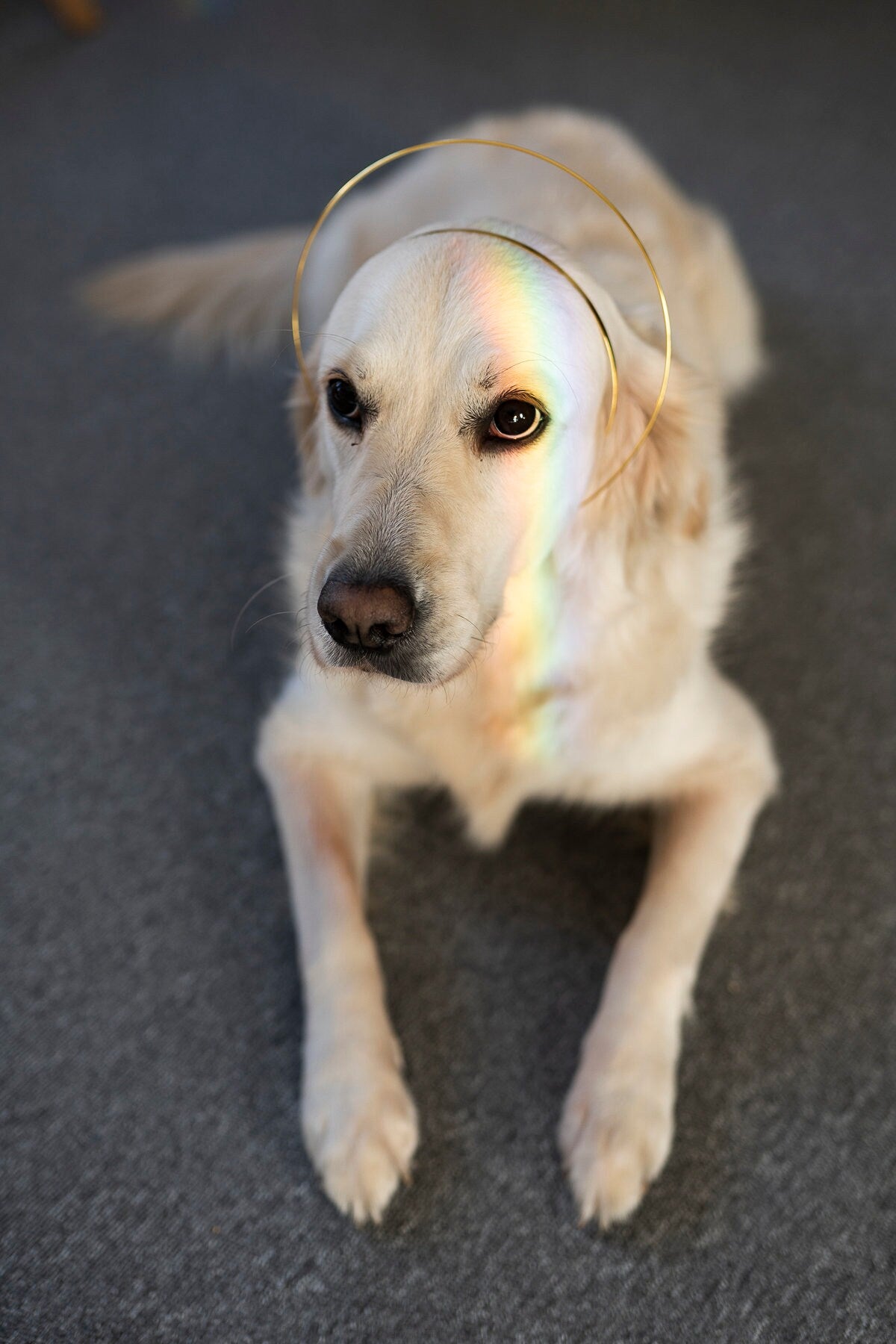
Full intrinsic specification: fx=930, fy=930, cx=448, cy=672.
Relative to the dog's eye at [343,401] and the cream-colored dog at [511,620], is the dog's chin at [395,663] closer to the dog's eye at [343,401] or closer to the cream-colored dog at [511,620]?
the cream-colored dog at [511,620]

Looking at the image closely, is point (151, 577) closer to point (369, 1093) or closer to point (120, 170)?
point (369, 1093)

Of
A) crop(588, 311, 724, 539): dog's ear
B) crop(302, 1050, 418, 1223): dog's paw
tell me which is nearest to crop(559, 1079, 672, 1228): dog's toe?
crop(302, 1050, 418, 1223): dog's paw

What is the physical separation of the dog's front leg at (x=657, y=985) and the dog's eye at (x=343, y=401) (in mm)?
779

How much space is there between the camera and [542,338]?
1.05 metres

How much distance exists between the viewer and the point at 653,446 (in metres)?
1.22

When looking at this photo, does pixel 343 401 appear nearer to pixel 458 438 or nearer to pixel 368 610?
pixel 458 438

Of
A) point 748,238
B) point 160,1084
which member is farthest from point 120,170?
point 160,1084

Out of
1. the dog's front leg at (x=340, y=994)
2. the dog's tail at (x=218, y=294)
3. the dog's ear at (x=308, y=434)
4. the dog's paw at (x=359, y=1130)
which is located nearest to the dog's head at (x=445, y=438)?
the dog's ear at (x=308, y=434)

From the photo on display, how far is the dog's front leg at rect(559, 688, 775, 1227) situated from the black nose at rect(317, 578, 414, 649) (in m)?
0.63

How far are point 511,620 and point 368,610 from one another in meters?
0.27

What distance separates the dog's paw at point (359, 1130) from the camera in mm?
1192

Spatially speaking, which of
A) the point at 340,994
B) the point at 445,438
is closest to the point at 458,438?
the point at 445,438

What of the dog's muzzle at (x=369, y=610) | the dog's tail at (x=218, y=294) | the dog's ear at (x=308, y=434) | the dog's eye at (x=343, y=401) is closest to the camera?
the dog's muzzle at (x=369, y=610)

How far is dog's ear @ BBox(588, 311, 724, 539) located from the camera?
119 centimetres
